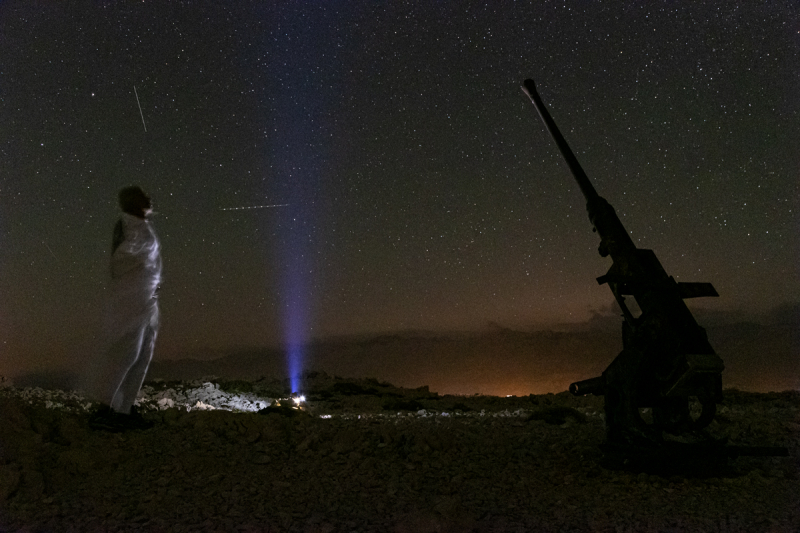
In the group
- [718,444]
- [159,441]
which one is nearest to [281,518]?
[159,441]

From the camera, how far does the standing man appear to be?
6.27 metres

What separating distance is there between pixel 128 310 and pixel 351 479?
3131 millimetres

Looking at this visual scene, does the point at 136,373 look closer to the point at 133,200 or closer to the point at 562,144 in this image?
the point at 133,200

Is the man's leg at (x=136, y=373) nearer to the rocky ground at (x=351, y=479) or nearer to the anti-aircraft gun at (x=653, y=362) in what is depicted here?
the rocky ground at (x=351, y=479)

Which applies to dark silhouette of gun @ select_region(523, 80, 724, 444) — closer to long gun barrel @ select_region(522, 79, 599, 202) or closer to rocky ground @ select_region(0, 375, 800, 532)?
rocky ground @ select_region(0, 375, 800, 532)

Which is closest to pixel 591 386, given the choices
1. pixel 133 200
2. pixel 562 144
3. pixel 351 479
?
pixel 351 479

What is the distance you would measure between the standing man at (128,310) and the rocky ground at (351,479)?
0.38 metres

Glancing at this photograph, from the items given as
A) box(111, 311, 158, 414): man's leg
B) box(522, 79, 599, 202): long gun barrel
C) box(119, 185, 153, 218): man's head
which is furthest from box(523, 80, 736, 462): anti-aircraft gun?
box(119, 185, 153, 218): man's head

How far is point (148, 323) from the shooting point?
650 centimetres

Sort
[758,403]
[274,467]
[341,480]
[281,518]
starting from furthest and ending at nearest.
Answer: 1. [758,403]
2. [274,467]
3. [341,480]
4. [281,518]

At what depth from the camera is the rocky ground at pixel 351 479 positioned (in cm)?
434

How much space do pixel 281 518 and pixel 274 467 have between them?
4.15 ft

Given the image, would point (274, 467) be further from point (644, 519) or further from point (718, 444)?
point (718, 444)

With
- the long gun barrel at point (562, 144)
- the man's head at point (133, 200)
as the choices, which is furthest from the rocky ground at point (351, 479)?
the long gun barrel at point (562, 144)
